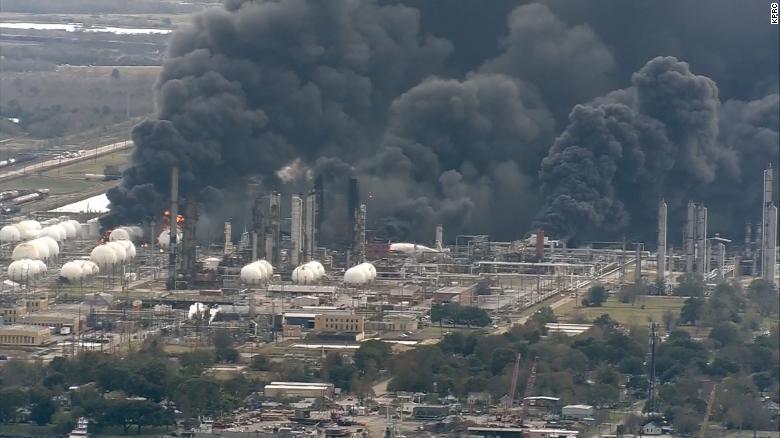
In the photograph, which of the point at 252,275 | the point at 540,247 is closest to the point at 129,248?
the point at 252,275

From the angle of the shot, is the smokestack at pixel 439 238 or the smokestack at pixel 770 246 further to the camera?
the smokestack at pixel 439 238

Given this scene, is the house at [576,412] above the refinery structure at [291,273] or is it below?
below

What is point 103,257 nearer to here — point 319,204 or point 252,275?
point 252,275

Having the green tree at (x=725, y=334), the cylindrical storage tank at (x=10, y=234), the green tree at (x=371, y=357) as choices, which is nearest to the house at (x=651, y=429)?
the green tree at (x=371, y=357)

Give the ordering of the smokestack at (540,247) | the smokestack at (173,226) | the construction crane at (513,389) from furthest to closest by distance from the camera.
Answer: the smokestack at (540,247), the smokestack at (173,226), the construction crane at (513,389)

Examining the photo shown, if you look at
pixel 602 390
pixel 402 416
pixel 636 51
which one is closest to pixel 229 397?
pixel 402 416

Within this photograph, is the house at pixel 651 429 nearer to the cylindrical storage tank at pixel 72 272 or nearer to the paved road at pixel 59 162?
the cylindrical storage tank at pixel 72 272

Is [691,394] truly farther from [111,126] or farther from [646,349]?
[111,126]
